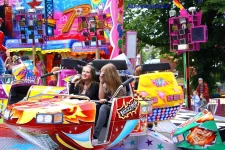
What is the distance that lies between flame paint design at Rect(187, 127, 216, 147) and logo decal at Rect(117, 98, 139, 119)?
0.96m

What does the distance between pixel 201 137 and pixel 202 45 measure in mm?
12222

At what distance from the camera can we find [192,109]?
12.8 metres

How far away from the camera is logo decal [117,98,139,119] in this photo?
4.45 m

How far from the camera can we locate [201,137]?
513 cm

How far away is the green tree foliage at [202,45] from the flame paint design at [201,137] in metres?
12.2

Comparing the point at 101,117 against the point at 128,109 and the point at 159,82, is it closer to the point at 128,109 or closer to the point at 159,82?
the point at 128,109

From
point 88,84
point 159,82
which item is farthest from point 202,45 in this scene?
point 88,84

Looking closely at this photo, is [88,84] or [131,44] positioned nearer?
[88,84]

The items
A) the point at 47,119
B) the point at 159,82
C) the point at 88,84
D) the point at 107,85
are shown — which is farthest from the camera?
the point at 159,82

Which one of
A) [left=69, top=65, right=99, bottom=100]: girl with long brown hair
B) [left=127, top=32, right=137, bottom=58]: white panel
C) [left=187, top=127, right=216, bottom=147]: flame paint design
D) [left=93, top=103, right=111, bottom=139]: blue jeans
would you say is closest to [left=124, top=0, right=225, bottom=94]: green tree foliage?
[left=127, top=32, right=137, bottom=58]: white panel

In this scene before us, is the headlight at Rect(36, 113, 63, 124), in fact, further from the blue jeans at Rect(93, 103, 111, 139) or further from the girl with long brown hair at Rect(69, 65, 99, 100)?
the girl with long brown hair at Rect(69, 65, 99, 100)

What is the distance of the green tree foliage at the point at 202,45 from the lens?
1716 centimetres

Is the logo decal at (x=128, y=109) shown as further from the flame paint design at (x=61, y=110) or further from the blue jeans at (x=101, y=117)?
the flame paint design at (x=61, y=110)

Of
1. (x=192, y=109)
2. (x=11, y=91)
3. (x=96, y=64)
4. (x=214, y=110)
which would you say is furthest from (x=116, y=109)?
(x=192, y=109)
